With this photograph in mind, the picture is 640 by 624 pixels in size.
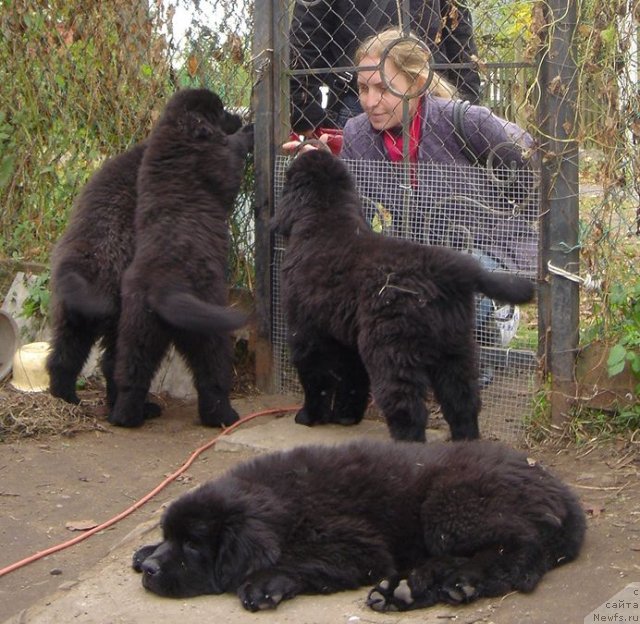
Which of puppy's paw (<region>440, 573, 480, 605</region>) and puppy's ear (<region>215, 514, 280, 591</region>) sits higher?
puppy's ear (<region>215, 514, 280, 591</region>)

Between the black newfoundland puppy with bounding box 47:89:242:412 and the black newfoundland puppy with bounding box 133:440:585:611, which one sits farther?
the black newfoundland puppy with bounding box 47:89:242:412

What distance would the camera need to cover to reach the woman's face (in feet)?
18.5

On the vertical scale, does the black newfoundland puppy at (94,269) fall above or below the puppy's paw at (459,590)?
above

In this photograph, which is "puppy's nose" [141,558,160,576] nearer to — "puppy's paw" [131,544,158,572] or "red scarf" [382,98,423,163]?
"puppy's paw" [131,544,158,572]

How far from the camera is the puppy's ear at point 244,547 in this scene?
3.53 m

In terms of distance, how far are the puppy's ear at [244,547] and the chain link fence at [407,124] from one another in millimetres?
2187

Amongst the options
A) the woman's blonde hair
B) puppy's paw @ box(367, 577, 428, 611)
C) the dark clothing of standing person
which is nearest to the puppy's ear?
puppy's paw @ box(367, 577, 428, 611)

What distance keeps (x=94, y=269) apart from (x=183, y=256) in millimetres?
586

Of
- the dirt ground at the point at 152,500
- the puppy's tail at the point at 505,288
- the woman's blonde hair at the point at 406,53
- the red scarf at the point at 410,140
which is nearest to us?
the dirt ground at the point at 152,500

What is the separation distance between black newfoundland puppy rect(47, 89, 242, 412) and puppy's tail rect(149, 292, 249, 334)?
1.77 feet

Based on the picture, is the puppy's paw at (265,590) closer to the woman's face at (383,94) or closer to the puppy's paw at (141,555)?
the puppy's paw at (141,555)

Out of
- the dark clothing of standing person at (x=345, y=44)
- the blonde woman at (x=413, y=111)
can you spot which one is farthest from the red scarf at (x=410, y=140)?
the dark clothing of standing person at (x=345, y=44)

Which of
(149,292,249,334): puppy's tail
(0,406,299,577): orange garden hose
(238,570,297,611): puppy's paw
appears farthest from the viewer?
(149,292,249,334): puppy's tail

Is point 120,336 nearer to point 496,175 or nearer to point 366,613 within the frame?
point 496,175
